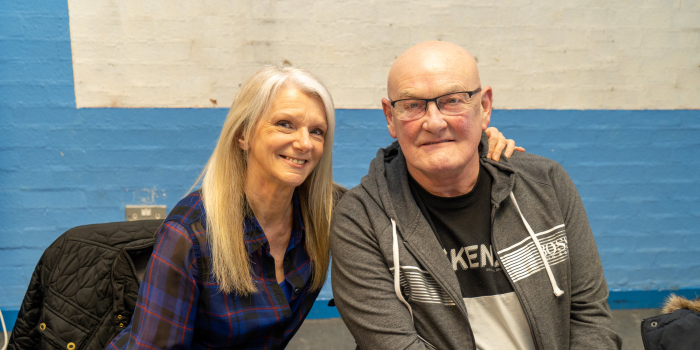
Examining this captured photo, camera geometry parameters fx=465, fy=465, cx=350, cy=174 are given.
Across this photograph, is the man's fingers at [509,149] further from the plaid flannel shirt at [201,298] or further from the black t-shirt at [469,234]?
the plaid flannel shirt at [201,298]

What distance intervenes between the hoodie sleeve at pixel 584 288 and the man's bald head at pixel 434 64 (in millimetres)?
540

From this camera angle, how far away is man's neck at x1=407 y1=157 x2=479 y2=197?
1595 mm

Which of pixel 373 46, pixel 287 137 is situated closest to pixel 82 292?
pixel 287 137

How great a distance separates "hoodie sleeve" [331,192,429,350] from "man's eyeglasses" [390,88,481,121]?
342mm

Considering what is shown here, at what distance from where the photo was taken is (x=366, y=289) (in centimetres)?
149

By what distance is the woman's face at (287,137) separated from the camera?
1.58m

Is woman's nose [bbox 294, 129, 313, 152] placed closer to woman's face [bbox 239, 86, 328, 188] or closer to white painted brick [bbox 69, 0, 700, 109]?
woman's face [bbox 239, 86, 328, 188]

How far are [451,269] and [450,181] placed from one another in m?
0.30

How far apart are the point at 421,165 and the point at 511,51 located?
175cm

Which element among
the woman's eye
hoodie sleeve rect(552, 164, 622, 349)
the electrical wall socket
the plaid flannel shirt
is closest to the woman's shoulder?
the plaid flannel shirt

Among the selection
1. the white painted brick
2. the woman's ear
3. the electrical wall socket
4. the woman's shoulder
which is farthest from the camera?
the electrical wall socket

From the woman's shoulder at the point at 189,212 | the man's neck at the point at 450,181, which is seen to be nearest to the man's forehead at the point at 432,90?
the man's neck at the point at 450,181

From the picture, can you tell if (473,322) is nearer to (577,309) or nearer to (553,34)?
(577,309)

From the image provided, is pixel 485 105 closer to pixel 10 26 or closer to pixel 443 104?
pixel 443 104
